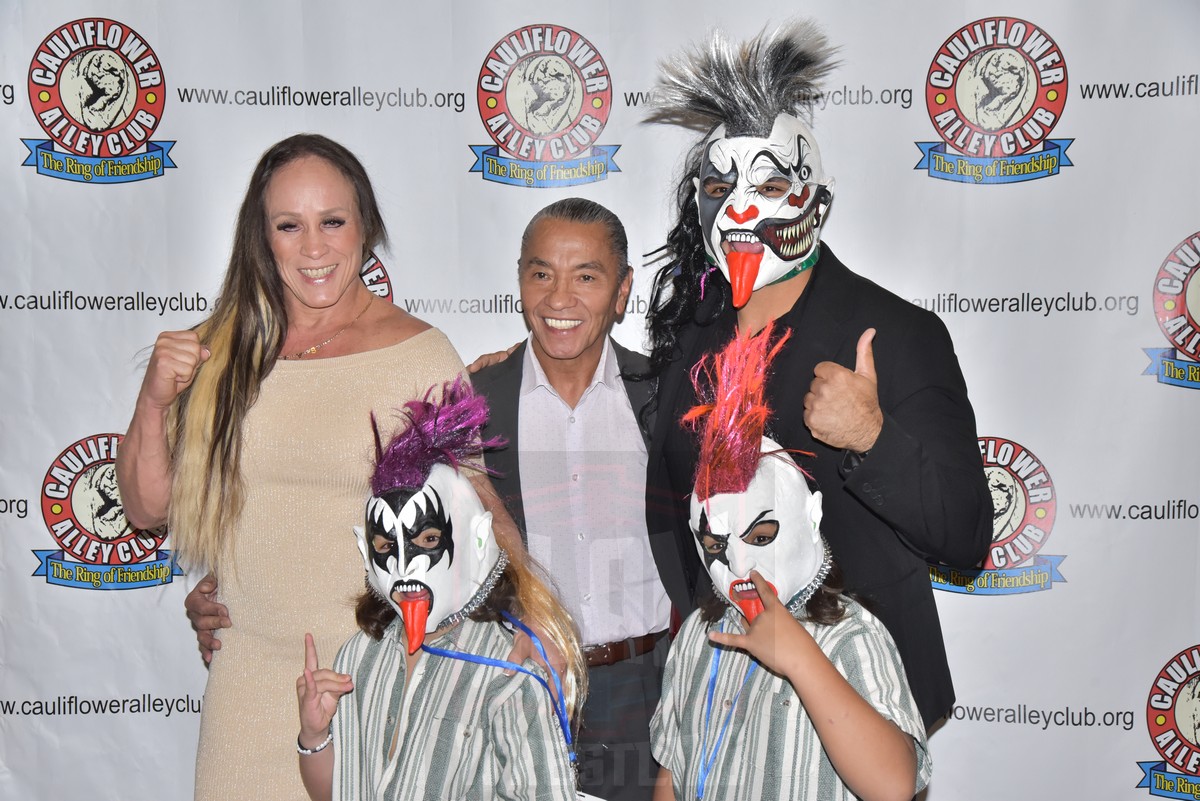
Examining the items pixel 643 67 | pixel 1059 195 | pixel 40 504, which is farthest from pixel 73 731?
pixel 1059 195

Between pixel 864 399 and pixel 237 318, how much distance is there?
45.3 inches

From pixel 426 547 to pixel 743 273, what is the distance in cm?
70

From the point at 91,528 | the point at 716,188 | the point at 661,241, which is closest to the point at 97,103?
the point at 91,528

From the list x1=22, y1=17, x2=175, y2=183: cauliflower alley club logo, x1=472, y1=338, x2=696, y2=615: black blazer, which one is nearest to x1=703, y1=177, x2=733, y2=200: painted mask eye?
x1=472, y1=338, x2=696, y2=615: black blazer

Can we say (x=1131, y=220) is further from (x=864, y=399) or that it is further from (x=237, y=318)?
(x=237, y=318)

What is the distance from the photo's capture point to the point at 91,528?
2.74 metres

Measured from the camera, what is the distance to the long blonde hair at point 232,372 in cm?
180

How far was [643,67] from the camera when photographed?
2.62m

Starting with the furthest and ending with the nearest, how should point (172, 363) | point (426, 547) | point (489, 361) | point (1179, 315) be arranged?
point (1179, 315) < point (489, 361) < point (172, 363) < point (426, 547)

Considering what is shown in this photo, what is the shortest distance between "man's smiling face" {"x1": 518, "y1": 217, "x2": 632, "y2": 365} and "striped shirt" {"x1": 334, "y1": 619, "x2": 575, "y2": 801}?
2.34 ft

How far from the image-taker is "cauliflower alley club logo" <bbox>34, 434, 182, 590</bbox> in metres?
2.72

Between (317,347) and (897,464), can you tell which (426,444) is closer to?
(317,347)

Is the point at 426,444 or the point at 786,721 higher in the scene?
the point at 426,444

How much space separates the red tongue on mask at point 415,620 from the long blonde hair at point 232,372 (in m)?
0.48
